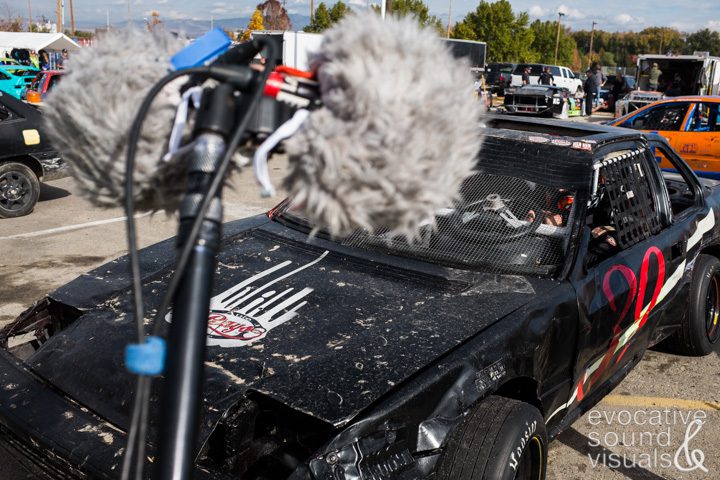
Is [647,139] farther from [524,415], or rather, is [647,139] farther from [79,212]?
[79,212]

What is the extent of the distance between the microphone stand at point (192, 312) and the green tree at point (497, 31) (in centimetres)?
5002

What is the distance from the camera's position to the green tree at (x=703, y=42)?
84.8m

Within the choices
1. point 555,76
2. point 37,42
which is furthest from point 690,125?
point 37,42

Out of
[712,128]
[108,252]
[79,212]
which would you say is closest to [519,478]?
[108,252]

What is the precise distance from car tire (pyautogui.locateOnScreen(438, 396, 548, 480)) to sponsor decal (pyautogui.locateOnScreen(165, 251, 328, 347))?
2.69 feet

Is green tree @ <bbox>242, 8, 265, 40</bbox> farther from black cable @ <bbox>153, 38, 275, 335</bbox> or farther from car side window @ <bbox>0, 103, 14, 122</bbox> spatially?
black cable @ <bbox>153, 38, 275, 335</bbox>

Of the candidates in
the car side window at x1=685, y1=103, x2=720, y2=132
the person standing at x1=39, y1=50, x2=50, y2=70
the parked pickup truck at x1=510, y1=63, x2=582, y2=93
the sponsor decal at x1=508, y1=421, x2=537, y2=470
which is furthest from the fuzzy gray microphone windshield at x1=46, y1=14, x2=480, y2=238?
the parked pickup truck at x1=510, y1=63, x2=582, y2=93

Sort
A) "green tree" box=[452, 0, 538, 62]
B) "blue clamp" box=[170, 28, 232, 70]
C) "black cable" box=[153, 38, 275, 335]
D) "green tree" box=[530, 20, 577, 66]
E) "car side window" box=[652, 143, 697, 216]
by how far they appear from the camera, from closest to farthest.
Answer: "black cable" box=[153, 38, 275, 335] → "blue clamp" box=[170, 28, 232, 70] → "car side window" box=[652, 143, 697, 216] → "green tree" box=[452, 0, 538, 62] → "green tree" box=[530, 20, 577, 66]

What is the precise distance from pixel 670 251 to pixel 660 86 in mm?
23743

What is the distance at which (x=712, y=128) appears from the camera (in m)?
11.0

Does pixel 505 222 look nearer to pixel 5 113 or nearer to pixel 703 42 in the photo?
pixel 5 113

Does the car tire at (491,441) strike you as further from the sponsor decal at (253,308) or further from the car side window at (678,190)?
the car side window at (678,190)

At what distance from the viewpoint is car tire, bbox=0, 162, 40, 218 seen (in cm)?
782

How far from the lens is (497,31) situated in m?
48.2
